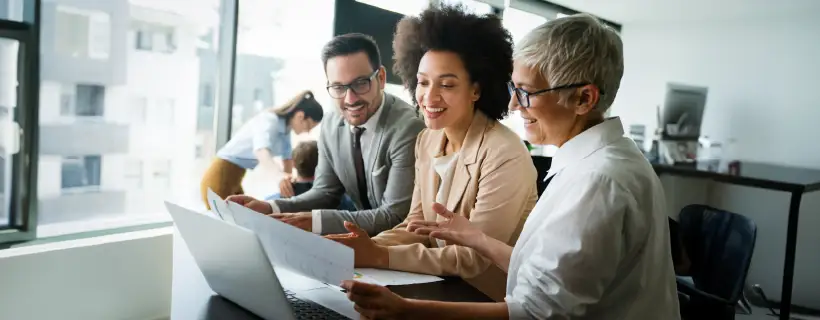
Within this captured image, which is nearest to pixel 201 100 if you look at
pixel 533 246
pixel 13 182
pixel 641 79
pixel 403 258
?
pixel 13 182

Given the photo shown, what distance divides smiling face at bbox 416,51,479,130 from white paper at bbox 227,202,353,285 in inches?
27.3

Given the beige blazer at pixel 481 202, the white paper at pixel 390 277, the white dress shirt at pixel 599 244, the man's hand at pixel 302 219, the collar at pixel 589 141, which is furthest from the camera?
the man's hand at pixel 302 219

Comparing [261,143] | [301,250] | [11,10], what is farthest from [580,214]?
[11,10]

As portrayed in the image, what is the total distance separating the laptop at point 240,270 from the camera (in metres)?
0.95

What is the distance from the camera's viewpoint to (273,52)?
2.92m

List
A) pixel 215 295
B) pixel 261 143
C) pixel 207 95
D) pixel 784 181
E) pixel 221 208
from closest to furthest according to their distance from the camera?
pixel 215 295 → pixel 221 208 → pixel 261 143 → pixel 207 95 → pixel 784 181

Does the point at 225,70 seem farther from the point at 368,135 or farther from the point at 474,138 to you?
the point at 474,138

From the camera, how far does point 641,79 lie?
521cm

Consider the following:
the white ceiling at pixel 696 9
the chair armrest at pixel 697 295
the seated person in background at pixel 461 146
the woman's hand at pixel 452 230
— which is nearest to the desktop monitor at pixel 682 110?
the white ceiling at pixel 696 9

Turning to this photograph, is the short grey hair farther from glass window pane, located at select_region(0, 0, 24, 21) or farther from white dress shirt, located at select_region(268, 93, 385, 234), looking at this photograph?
glass window pane, located at select_region(0, 0, 24, 21)

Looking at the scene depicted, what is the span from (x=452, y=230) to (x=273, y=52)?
1.80 metres

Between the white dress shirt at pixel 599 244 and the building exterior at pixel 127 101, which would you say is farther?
the building exterior at pixel 127 101

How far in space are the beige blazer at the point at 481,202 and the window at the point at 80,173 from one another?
4.97 ft

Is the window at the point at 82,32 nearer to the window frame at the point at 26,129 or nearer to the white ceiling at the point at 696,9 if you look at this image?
the window frame at the point at 26,129
